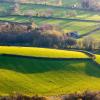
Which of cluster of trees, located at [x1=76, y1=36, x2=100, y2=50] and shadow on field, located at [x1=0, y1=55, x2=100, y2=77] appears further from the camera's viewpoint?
cluster of trees, located at [x1=76, y1=36, x2=100, y2=50]

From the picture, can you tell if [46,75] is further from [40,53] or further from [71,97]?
[71,97]

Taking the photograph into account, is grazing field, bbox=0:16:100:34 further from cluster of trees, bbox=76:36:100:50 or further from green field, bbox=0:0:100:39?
cluster of trees, bbox=76:36:100:50

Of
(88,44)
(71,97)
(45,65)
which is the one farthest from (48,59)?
(88,44)

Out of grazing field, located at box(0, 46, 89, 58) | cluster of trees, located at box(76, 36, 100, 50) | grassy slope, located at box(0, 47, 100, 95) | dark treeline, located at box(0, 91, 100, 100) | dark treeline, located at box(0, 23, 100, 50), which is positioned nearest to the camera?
dark treeline, located at box(0, 91, 100, 100)

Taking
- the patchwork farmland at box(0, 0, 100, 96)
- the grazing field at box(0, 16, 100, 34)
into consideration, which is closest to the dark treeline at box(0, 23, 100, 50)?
the patchwork farmland at box(0, 0, 100, 96)

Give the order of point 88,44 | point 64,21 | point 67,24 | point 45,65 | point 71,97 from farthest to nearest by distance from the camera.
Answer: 1. point 64,21
2. point 67,24
3. point 88,44
4. point 45,65
5. point 71,97

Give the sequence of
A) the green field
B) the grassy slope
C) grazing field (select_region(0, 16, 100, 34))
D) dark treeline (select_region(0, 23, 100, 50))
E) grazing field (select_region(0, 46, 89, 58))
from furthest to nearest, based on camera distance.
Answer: the green field < grazing field (select_region(0, 16, 100, 34)) < dark treeline (select_region(0, 23, 100, 50)) < grazing field (select_region(0, 46, 89, 58)) < the grassy slope

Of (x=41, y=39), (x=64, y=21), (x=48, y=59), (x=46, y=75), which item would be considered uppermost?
(x=48, y=59)

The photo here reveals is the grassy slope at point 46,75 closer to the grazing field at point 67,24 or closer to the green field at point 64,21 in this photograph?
the green field at point 64,21
